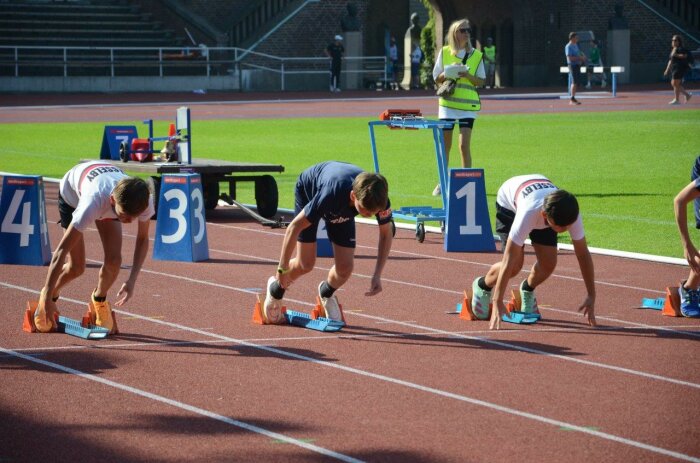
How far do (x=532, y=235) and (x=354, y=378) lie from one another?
2250 millimetres

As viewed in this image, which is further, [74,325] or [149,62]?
[149,62]

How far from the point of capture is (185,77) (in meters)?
49.5

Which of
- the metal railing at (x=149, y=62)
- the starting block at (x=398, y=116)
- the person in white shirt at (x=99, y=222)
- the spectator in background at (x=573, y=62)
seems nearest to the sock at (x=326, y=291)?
the person in white shirt at (x=99, y=222)

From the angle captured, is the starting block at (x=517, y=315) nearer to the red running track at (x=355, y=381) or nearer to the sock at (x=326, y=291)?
the red running track at (x=355, y=381)

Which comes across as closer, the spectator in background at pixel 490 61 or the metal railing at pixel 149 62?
the metal railing at pixel 149 62

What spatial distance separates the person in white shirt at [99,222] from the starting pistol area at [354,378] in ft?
0.82

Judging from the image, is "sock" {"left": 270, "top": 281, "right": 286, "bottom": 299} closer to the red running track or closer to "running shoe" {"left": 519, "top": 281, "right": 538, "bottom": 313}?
the red running track

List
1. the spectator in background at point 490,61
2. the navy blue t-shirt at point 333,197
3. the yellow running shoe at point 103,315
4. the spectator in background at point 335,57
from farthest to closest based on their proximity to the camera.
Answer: the spectator in background at point 490,61, the spectator in background at point 335,57, the yellow running shoe at point 103,315, the navy blue t-shirt at point 333,197

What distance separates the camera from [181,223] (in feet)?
42.9

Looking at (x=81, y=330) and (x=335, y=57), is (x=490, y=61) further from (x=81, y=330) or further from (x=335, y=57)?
(x=81, y=330)

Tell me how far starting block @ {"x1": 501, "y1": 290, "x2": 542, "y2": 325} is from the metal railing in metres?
38.5

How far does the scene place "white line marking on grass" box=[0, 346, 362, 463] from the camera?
6.57 metres

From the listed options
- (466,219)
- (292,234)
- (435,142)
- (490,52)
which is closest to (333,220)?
(292,234)

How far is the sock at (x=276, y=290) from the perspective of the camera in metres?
9.70
